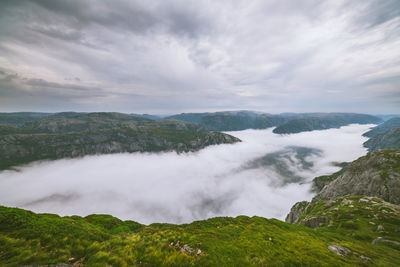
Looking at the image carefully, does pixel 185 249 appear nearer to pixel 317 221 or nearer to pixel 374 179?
pixel 317 221

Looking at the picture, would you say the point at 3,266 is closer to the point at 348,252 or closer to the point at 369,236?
the point at 348,252

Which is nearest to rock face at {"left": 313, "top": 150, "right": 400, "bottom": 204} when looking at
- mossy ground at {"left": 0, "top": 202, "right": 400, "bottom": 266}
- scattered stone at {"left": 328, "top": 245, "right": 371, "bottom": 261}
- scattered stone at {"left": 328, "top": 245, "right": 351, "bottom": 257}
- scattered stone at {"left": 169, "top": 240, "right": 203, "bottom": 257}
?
scattered stone at {"left": 328, "top": 245, "right": 371, "bottom": 261}

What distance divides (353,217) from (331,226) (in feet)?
30.3

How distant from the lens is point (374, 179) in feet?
216

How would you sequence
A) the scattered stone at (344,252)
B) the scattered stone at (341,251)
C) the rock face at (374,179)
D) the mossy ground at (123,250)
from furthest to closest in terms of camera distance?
the rock face at (374,179) → the scattered stone at (341,251) → the scattered stone at (344,252) → the mossy ground at (123,250)

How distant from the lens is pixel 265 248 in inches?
632

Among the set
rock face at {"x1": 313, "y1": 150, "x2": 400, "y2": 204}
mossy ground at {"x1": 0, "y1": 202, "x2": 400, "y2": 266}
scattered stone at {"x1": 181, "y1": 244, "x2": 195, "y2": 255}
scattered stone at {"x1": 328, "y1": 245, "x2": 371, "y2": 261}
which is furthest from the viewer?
rock face at {"x1": 313, "y1": 150, "x2": 400, "y2": 204}

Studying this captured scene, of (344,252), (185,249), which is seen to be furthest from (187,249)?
(344,252)

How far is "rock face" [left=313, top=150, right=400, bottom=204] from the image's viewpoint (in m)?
58.7

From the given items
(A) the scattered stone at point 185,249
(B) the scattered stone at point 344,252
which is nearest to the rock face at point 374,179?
(B) the scattered stone at point 344,252

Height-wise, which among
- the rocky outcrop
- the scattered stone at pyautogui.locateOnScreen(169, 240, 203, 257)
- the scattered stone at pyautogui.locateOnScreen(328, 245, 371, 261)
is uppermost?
the scattered stone at pyautogui.locateOnScreen(169, 240, 203, 257)

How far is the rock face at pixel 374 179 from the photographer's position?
58.7 metres

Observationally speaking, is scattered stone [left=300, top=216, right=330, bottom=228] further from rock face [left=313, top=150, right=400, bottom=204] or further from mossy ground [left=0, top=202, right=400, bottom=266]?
rock face [left=313, top=150, right=400, bottom=204]

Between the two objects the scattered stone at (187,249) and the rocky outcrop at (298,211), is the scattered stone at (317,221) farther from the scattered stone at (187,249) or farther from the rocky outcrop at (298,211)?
the scattered stone at (187,249)
